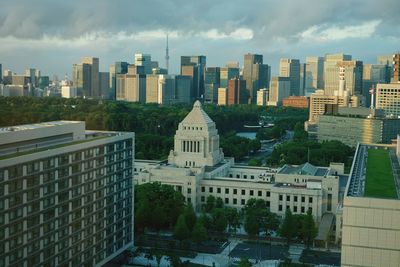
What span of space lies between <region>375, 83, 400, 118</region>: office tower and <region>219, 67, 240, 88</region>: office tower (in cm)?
2734

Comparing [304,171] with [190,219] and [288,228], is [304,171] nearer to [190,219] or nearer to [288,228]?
[288,228]

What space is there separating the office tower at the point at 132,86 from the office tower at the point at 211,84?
10.9 metres

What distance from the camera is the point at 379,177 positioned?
355 inches

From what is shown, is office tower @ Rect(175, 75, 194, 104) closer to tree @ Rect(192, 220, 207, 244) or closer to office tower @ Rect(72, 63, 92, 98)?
office tower @ Rect(72, 63, 92, 98)

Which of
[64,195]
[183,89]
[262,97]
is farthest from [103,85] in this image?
[262,97]

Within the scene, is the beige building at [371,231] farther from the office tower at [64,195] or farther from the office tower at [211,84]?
the office tower at [211,84]

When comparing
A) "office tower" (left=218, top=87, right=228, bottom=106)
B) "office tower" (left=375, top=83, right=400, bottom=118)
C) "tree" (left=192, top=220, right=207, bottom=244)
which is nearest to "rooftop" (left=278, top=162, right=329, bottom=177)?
"tree" (left=192, top=220, right=207, bottom=244)

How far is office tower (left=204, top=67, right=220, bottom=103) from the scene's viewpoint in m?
60.8

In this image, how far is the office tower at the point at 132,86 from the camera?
42625 millimetres

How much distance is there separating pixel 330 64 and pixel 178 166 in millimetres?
44330

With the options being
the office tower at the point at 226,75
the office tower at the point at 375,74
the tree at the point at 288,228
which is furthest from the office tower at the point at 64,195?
the office tower at the point at 226,75

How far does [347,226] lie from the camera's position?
7.20 meters

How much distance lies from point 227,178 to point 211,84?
45.7 m

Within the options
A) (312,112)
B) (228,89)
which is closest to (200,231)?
(312,112)
